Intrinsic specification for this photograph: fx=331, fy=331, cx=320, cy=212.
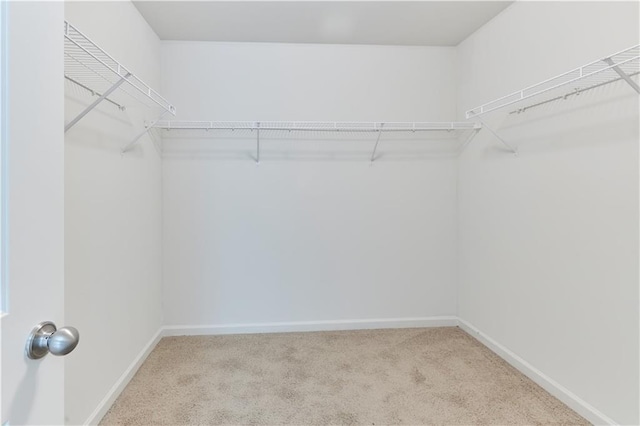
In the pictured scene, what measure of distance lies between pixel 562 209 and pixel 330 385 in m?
1.59

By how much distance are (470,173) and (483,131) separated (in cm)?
33

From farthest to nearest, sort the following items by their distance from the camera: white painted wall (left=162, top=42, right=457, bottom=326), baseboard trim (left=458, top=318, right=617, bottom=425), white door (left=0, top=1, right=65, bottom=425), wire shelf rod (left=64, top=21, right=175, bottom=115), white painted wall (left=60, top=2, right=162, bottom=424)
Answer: white painted wall (left=162, top=42, right=457, bottom=326) → baseboard trim (left=458, top=318, right=617, bottom=425) → white painted wall (left=60, top=2, right=162, bottom=424) → wire shelf rod (left=64, top=21, right=175, bottom=115) → white door (left=0, top=1, right=65, bottom=425)

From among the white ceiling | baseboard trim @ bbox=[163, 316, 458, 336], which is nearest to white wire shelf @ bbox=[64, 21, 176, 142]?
the white ceiling

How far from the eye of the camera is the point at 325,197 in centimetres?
265

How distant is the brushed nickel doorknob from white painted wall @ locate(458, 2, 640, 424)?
6.35 ft

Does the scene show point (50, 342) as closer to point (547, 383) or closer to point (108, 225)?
point (108, 225)

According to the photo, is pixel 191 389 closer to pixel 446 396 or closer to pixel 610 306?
pixel 446 396

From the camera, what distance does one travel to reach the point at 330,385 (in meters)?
1.91

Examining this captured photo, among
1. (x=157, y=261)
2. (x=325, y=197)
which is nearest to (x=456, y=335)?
(x=325, y=197)

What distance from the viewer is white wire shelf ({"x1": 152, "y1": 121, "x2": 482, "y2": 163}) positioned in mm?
2434

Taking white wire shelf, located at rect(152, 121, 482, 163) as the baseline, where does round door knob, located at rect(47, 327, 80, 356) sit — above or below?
below

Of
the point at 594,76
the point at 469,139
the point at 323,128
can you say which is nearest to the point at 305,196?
the point at 323,128

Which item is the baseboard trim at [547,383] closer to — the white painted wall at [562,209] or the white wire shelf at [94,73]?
the white painted wall at [562,209]

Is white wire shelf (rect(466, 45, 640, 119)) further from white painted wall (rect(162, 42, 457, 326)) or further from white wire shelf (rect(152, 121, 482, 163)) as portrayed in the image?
white painted wall (rect(162, 42, 457, 326))
